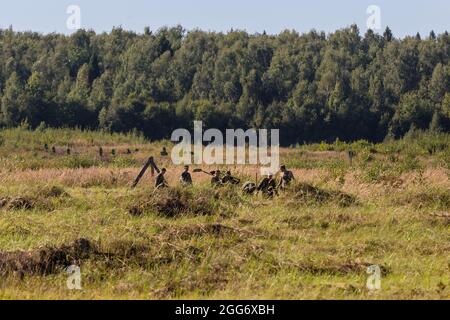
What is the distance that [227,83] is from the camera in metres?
88.1

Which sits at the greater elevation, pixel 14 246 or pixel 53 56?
pixel 53 56

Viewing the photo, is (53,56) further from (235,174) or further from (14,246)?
(14,246)

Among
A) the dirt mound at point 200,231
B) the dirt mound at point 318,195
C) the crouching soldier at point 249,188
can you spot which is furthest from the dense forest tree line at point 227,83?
the dirt mound at point 200,231

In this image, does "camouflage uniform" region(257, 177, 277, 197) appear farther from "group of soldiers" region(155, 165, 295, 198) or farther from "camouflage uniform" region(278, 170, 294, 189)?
"camouflage uniform" region(278, 170, 294, 189)

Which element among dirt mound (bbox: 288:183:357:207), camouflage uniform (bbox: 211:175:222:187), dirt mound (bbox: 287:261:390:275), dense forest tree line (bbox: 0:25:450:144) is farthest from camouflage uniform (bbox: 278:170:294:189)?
dense forest tree line (bbox: 0:25:450:144)

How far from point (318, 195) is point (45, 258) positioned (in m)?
8.28

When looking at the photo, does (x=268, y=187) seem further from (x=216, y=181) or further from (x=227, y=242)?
(x=227, y=242)

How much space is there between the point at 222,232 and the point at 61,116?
61.8 metres

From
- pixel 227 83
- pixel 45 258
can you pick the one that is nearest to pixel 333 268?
pixel 45 258

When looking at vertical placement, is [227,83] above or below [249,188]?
above

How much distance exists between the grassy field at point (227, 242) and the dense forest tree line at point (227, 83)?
55842mm
